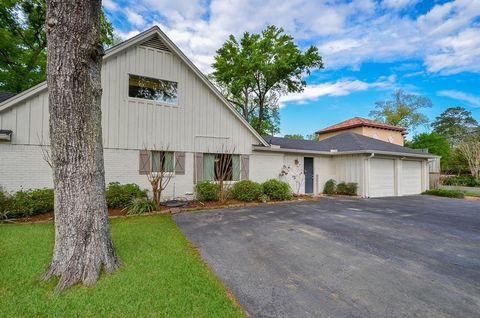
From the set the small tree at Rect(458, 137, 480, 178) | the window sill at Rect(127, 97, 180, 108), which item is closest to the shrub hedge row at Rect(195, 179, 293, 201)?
the window sill at Rect(127, 97, 180, 108)

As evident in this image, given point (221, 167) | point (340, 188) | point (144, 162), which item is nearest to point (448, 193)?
point (340, 188)

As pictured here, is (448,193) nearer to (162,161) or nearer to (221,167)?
(221,167)

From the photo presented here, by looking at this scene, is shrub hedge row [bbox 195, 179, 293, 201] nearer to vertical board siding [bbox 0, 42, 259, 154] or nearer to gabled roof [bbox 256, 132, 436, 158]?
vertical board siding [bbox 0, 42, 259, 154]

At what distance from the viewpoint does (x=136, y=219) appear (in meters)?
6.79

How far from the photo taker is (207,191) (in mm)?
9453

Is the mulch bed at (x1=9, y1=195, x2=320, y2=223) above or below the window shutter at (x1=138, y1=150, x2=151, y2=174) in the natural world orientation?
below

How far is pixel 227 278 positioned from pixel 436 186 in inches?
753

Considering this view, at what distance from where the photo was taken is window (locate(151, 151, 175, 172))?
30.4ft

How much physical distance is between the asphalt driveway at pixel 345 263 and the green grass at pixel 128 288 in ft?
1.35

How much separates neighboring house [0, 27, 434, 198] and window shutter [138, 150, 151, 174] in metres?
0.04

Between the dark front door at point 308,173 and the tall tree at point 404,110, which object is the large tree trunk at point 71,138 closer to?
the dark front door at point 308,173

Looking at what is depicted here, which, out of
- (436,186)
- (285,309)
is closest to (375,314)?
(285,309)

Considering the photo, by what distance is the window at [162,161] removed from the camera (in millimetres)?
9266

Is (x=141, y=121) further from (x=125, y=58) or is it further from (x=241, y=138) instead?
(x=241, y=138)
